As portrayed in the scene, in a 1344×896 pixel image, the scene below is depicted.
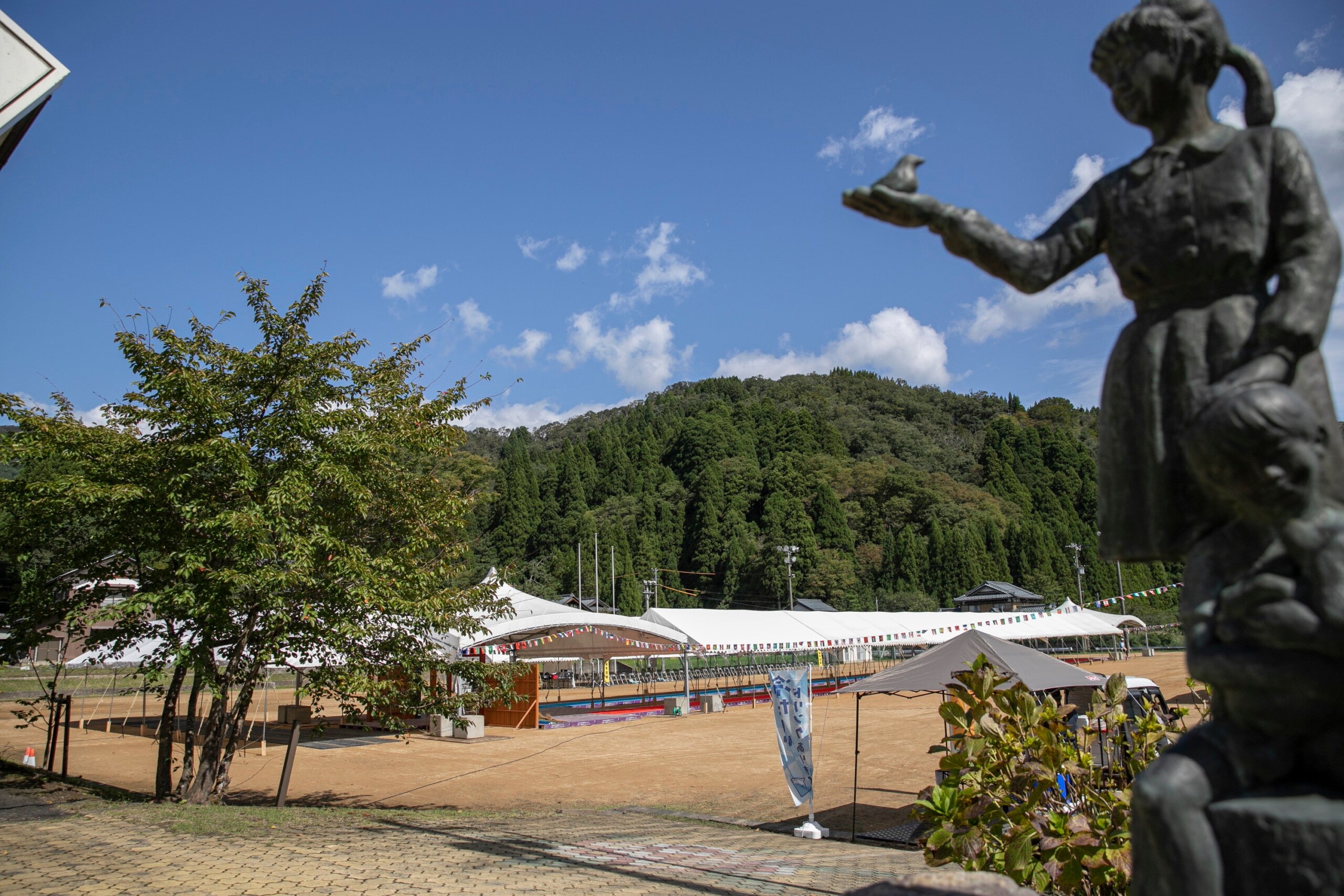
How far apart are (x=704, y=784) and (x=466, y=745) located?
8.06 m

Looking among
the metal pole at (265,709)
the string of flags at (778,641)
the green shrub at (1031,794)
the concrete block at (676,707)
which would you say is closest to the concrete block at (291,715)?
the metal pole at (265,709)

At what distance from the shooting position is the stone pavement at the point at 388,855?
5.87 metres

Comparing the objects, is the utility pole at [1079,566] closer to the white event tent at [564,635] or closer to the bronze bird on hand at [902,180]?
the white event tent at [564,635]

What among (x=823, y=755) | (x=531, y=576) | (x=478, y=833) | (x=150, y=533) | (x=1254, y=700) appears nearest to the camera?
(x=1254, y=700)

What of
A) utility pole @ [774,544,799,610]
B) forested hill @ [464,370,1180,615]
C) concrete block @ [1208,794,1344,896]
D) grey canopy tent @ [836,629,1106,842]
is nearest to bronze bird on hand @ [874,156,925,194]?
concrete block @ [1208,794,1344,896]

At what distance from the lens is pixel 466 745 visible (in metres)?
18.9

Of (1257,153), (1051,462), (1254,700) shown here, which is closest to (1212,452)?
(1254,700)

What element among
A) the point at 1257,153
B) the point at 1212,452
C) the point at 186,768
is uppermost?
the point at 1257,153

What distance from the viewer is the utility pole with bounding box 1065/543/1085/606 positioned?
55.7 m

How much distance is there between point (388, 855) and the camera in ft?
22.7

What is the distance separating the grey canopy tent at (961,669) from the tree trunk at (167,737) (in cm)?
785

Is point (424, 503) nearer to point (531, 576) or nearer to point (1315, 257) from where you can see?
point (1315, 257)

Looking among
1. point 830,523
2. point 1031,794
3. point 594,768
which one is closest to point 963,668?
point 1031,794

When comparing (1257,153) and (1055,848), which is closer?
(1257,153)
